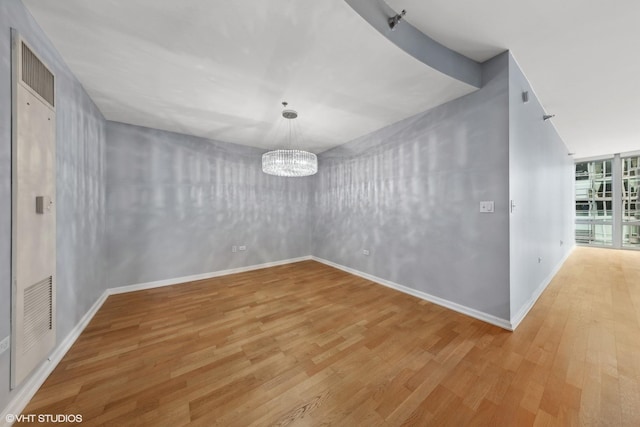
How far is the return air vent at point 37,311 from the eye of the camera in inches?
54.8

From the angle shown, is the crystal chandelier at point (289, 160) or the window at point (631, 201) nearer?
the crystal chandelier at point (289, 160)

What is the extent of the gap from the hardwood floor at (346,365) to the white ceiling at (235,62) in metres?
2.54

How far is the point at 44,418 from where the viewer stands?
4.07 ft

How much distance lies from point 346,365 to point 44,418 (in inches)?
73.3

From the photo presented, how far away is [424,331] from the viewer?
84.5 inches

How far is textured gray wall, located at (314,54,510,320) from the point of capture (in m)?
2.22

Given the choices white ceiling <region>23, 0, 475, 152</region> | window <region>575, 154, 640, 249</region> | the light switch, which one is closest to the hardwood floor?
the light switch

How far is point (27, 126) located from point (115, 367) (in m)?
1.81

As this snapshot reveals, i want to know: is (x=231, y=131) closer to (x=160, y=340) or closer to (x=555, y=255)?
(x=160, y=340)

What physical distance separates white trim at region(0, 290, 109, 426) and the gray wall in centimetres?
385

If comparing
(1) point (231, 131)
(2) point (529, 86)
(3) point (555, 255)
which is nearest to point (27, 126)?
(1) point (231, 131)

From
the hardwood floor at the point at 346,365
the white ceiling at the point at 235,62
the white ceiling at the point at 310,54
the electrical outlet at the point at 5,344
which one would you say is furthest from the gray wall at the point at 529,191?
the electrical outlet at the point at 5,344

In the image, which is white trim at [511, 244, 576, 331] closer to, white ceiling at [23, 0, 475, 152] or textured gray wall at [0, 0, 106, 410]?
white ceiling at [23, 0, 475, 152]

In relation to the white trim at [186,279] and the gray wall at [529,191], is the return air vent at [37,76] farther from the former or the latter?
the gray wall at [529,191]
